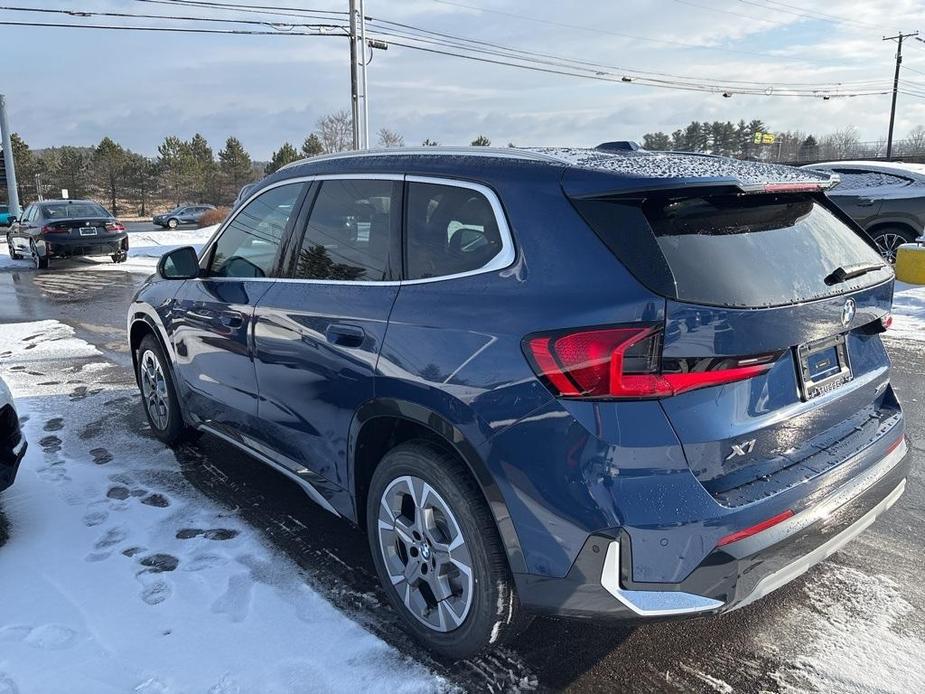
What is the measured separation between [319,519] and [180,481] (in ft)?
3.50

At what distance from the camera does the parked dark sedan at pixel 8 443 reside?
11.9 ft

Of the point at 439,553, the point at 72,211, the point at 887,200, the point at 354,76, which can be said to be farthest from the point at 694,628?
the point at 354,76

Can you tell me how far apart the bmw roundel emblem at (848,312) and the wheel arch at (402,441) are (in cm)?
139

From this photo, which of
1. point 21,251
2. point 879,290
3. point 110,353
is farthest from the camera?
point 21,251

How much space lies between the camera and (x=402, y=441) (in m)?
2.76

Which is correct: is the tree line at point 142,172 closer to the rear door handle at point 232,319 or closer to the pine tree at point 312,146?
the pine tree at point 312,146

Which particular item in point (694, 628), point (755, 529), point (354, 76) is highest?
point (354, 76)

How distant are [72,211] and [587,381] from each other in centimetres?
1876

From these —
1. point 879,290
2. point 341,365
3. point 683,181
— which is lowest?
point 341,365

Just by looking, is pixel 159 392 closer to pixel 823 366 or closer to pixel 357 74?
pixel 823 366

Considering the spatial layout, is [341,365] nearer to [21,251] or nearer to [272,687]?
[272,687]

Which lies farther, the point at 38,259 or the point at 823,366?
the point at 38,259

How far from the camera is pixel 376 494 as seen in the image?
2.81 m

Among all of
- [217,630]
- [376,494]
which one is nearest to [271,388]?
[376,494]
